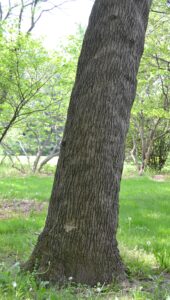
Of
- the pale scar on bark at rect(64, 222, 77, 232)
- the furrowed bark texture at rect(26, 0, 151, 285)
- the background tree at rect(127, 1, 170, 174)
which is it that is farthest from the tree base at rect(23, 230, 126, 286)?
the background tree at rect(127, 1, 170, 174)

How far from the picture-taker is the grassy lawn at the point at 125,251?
2.53 meters

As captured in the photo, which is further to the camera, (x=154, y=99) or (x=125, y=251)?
(x=154, y=99)

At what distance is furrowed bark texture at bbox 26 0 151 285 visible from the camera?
110 inches

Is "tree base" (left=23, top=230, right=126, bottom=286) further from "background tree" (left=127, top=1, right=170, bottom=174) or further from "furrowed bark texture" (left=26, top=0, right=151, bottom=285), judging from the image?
"background tree" (left=127, top=1, right=170, bottom=174)

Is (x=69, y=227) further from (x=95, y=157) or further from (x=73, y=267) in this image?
(x=95, y=157)

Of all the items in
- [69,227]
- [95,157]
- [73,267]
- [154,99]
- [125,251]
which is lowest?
[125,251]

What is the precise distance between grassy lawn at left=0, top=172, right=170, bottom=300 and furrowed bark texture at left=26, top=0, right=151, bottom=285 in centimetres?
18

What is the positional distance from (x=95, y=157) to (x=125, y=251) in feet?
4.98

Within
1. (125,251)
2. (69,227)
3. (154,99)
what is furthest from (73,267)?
(154,99)

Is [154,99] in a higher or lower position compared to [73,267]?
higher

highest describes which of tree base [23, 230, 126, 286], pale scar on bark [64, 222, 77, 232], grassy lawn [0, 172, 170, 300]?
pale scar on bark [64, 222, 77, 232]

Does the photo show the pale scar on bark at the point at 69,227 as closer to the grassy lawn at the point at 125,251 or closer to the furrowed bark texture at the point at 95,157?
the furrowed bark texture at the point at 95,157

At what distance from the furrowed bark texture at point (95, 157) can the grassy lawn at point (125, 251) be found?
0.58ft

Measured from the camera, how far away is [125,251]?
12.7 feet
